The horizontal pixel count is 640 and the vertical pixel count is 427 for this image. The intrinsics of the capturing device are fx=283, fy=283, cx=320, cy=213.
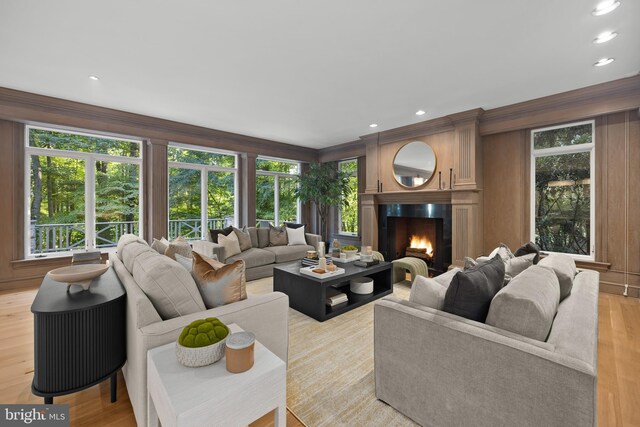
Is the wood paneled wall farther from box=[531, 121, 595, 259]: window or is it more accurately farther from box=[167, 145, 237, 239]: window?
box=[167, 145, 237, 239]: window

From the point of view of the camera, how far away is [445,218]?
15.4ft

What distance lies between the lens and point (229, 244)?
169 inches

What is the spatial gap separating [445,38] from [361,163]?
3966 mm

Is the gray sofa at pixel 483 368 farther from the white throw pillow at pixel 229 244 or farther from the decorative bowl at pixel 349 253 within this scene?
the white throw pillow at pixel 229 244

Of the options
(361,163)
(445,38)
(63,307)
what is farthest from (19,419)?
(361,163)

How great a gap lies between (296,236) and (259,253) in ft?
3.21

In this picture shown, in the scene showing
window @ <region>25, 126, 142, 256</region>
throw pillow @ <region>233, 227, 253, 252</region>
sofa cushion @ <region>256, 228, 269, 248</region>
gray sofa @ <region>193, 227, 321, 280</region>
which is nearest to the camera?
window @ <region>25, 126, 142, 256</region>

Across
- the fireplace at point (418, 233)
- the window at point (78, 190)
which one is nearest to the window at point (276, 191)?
the fireplace at point (418, 233)

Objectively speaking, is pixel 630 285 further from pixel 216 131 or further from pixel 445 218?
pixel 216 131

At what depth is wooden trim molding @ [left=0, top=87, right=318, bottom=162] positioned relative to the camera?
362 centimetres

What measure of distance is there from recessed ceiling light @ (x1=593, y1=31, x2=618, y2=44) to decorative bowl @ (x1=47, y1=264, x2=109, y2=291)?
424 centimetres

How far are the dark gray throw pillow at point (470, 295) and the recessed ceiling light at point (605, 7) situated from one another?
2228mm

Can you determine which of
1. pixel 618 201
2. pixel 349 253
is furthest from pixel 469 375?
pixel 618 201

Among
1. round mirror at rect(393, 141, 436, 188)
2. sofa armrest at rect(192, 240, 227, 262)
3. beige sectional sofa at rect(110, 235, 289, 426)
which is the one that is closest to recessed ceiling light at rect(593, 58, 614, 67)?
round mirror at rect(393, 141, 436, 188)
